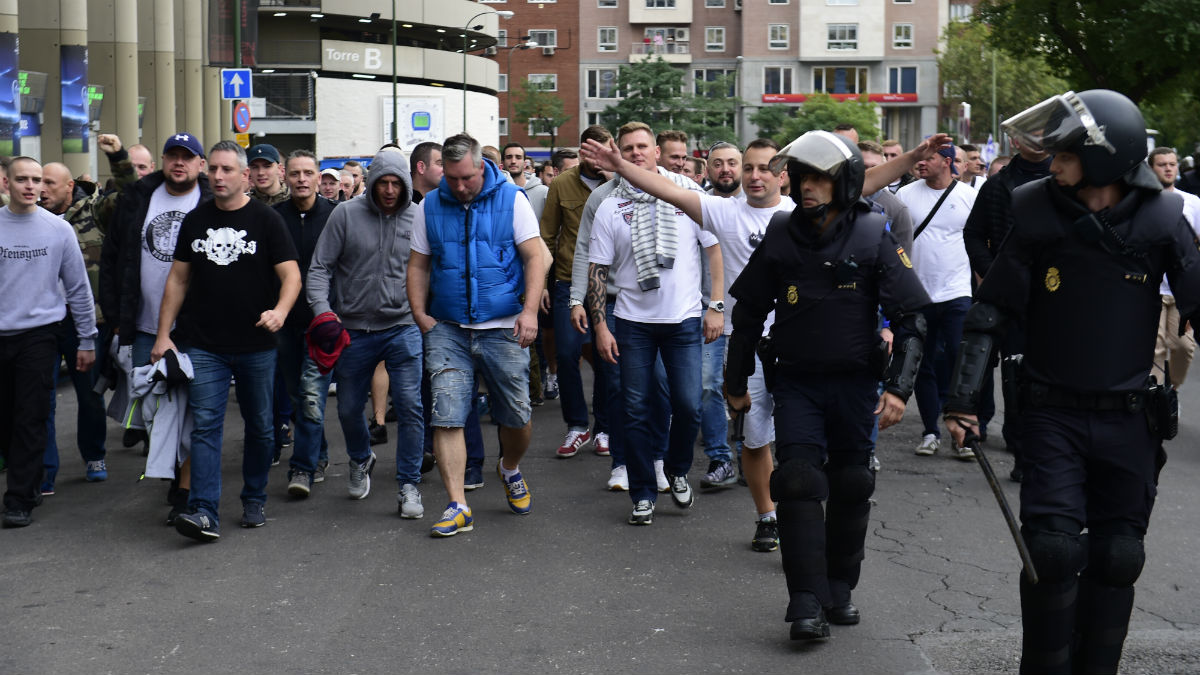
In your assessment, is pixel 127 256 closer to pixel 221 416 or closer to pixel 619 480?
pixel 221 416

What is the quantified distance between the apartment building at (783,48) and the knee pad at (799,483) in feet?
293

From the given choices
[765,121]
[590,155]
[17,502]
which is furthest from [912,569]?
[765,121]

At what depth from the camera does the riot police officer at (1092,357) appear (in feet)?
15.2

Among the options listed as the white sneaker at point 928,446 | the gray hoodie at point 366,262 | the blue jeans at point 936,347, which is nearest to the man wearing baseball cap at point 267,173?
the gray hoodie at point 366,262

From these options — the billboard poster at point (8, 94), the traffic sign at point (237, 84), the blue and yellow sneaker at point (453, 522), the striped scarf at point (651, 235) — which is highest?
the traffic sign at point (237, 84)

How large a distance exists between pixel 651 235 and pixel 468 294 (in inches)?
40.1

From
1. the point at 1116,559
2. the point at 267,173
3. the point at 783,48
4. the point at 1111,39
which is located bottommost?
the point at 1116,559

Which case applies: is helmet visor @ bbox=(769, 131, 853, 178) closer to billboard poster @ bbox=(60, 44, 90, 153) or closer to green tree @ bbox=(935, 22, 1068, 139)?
billboard poster @ bbox=(60, 44, 90, 153)

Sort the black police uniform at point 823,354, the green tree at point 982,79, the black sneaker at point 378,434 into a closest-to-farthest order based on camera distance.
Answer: the black police uniform at point 823,354
the black sneaker at point 378,434
the green tree at point 982,79

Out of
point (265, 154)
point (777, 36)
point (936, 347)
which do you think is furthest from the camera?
point (777, 36)

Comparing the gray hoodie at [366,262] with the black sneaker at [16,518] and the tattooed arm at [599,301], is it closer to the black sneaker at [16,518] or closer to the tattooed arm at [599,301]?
the tattooed arm at [599,301]

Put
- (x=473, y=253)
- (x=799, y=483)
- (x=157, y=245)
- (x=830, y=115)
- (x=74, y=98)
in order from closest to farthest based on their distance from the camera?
(x=799, y=483), (x=473, y=253), (x=157, y=245), (x=74, y=98), (x=830, y=115)

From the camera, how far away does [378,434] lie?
10914 mm

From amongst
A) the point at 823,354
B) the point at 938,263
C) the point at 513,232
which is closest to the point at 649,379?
the point at 513,232
